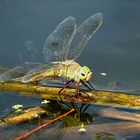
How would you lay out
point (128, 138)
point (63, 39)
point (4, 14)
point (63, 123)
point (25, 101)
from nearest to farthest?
point (128, 138) < point (63, 123) < point (25, 101) < point (63, 39) < point (4, 14)

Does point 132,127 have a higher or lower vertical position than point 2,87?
lower

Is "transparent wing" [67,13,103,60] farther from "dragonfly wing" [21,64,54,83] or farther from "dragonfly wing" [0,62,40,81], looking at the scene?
"dragonfly wing" [0,62,40,81]

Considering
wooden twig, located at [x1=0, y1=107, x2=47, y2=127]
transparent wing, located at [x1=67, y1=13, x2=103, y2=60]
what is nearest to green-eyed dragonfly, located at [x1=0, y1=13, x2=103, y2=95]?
transparent wing, located at [x1=67, y1=13, x2=103, y2=60]

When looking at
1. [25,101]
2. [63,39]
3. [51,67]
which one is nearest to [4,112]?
[25,101]

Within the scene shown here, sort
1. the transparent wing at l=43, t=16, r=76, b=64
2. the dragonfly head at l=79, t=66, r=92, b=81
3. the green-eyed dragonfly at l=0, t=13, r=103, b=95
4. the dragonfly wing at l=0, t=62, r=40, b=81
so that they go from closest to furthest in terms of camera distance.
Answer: the dragonfly head at l=79, t=66, r=92, b=81
the green-eyed dragonfly at l=0, t=13, r=103, b=95
the dragonfly wing at l=0, t=62, r=40, b=81
the transparent wing at l=43, t=16, r=76, b=64

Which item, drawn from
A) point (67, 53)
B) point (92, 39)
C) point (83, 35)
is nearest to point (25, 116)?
point (67, 53)

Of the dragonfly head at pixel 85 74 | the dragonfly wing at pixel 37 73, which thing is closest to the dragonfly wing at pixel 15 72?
the dragonfly wing at pixel 37 73

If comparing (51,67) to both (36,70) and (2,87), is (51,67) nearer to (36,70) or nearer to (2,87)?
(36,70)

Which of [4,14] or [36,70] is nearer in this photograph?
[36,70]

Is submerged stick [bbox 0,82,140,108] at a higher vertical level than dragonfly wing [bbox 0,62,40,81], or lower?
lower
